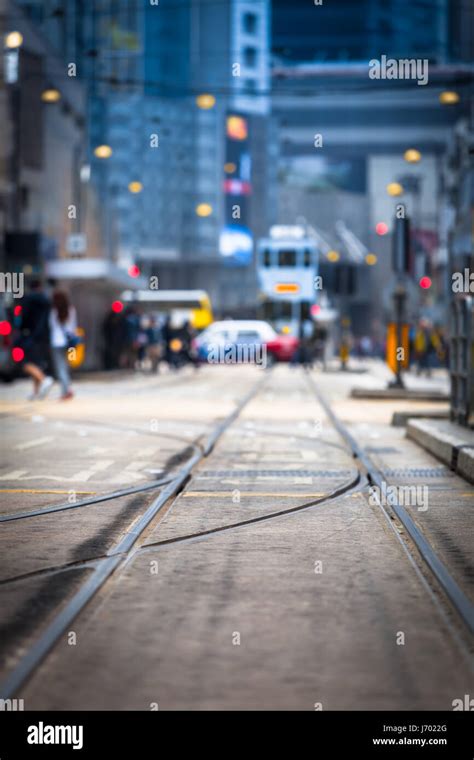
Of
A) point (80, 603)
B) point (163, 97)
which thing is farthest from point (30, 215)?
point (163, 97)

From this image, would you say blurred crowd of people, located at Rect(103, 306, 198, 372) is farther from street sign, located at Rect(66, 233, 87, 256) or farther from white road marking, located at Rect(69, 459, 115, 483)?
white road marking, located at Rect(69, 459, 115, 483)

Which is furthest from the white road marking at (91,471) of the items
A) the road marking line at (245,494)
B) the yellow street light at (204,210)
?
the yellow street light at (204,210)

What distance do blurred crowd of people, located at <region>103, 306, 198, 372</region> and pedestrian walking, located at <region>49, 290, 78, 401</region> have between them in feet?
62.8

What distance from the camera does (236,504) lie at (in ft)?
32.2

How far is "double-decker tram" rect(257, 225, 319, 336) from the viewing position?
6688 cm

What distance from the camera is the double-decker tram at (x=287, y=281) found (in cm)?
6688

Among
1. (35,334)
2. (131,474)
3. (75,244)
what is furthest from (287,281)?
(131,474)

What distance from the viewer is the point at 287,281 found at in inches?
2753

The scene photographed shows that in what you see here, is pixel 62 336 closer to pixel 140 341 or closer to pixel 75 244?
pixel 75 244

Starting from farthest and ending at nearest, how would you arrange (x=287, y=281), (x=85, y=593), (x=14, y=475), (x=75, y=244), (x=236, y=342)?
(x=287, y=281) < (x=236, y=342) < (x=75, y=244) < (x=14, y=475) < (x=85, y=593)

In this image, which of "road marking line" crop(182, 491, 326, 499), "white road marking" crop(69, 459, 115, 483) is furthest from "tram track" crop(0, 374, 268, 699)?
"white road marking" crop(69, 459, 115, 483)

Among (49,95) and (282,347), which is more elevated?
(49,95)

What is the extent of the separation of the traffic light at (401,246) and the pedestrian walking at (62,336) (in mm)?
5813

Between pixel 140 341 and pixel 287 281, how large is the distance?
20.0 metres
